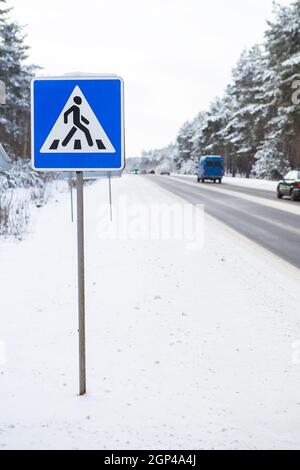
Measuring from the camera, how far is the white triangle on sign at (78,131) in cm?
327

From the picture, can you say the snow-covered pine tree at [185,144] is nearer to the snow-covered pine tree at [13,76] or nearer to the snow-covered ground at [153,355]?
the snow-covered pine tree at [13,76]

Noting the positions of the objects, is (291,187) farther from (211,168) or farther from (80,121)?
(211,168)

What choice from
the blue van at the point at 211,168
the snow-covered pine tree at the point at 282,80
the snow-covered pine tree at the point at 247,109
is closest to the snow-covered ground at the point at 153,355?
the snow-covered pine tree at the point at 282,80

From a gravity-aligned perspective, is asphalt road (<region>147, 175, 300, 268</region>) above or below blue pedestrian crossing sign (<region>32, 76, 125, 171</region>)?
below

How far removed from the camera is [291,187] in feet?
74.1

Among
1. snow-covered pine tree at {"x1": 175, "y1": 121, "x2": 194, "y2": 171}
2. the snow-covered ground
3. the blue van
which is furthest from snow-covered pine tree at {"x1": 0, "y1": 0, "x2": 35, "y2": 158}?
snow-covered pine tree at {"x1": 175, "y1": 121, "x2": 194, "y2": 171}

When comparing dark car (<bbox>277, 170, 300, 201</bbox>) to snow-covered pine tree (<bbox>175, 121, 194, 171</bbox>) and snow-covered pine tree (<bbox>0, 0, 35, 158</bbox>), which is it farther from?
snow-covered pine tree (<bbox>175, 121, 194, 171</bbox>)

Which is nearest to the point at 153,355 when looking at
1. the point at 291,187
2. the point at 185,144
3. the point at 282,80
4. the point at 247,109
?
the point at 291,187

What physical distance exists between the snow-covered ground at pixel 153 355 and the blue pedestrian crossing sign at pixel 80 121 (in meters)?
1.77

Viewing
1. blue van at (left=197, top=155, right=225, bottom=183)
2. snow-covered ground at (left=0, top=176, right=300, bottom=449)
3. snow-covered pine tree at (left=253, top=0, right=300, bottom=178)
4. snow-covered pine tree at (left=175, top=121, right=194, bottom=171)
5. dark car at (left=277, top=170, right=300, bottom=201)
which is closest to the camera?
snow-covered ground at (left=0, top=176, right=300, bottom=449)

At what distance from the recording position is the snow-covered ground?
9.86 feet

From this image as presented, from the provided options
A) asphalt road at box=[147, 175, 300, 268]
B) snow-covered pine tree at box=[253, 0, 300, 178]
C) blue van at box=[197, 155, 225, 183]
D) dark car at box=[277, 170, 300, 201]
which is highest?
snow-covered pine tree at box=[253, 0, 300, 178]

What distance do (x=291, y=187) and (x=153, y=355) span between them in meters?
19.9
